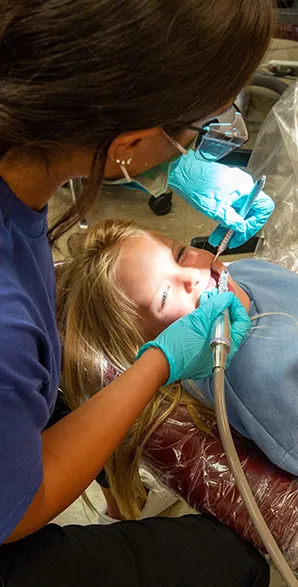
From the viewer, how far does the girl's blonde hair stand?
48.9 inches

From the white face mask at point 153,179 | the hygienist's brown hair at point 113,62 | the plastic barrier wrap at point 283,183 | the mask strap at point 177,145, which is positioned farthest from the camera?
the plastic barrier wrap at point 283,183

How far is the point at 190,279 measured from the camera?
1326 millimetres

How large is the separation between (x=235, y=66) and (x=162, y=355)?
0.58 meters

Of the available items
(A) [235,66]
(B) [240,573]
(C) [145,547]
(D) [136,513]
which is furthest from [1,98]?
(D) [136,513]

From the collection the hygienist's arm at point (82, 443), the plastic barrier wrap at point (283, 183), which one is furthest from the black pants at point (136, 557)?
the plastic barrier wrap at point (283, 183)

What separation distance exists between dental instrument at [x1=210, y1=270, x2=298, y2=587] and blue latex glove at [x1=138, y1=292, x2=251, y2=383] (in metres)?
0.04

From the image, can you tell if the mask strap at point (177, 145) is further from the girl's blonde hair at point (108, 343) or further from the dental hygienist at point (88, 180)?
the girl's blonde hair at point (108, 343)

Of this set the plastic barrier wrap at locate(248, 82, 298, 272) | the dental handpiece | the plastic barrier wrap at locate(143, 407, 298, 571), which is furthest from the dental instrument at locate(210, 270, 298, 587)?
the plastic barrier wrap at locate(248, 82, 298, 272)

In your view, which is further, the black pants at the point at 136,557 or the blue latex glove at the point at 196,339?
the blue latex glove at the point at 196,339

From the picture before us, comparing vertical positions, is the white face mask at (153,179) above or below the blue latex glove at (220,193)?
above

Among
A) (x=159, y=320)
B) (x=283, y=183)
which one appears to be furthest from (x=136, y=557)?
(x=283, y=183)

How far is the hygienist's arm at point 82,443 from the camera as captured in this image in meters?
0.86

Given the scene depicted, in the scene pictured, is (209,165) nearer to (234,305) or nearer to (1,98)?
(234,305)

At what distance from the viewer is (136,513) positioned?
1.44 m
